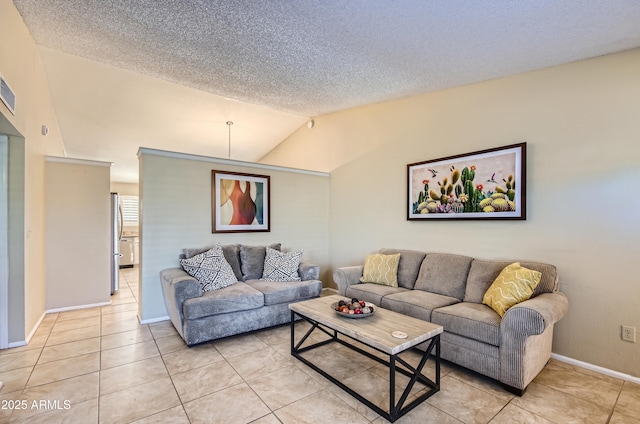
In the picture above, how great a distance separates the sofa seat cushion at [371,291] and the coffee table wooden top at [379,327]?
0.65m

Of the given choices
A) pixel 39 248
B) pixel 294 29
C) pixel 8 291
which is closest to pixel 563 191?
pixel 294 29

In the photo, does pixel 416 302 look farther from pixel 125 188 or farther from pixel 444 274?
pixel 125 188

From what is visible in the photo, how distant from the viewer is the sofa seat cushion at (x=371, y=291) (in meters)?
3.22

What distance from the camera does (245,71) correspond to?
10.7ft

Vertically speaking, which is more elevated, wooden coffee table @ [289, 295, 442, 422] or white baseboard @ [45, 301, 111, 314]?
wooden coffee table @ [289, 295, 442, 422]

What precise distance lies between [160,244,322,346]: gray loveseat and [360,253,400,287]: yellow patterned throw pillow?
650mm

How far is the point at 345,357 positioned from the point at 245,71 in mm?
3109

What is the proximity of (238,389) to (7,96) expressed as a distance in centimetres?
297

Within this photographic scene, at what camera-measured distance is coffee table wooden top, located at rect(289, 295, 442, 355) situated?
1929 millimetres

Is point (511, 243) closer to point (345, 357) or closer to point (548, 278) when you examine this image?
point (548, 278)

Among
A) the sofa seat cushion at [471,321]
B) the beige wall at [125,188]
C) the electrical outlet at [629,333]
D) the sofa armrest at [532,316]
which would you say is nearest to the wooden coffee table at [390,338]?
the sofa seat cushion at [471,321]

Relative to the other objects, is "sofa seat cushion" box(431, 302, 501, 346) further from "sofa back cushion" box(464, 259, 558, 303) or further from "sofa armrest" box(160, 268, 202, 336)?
"sofa armrest" box(160, 268, 202, 336)

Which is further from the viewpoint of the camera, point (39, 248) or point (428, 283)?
point (39, 248)

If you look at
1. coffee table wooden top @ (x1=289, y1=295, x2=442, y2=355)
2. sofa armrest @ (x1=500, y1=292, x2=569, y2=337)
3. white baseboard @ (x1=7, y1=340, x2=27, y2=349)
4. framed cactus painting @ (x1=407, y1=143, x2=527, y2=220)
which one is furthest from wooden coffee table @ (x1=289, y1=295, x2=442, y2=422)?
white baseboard @ (x1=7, y1=340, x2=27, y2=349)
